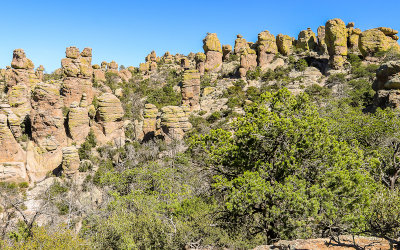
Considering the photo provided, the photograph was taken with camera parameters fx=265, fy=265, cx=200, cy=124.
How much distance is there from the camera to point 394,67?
107 feet

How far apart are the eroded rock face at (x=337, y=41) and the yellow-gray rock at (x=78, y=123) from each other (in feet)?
168

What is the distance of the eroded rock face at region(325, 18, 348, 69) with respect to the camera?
184 feet

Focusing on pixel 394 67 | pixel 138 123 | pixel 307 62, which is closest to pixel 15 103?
pixel 138 123

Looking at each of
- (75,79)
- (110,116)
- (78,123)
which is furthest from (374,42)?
(75,79)

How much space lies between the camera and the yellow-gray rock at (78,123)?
1668 inches

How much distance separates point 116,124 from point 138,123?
24.8 feet

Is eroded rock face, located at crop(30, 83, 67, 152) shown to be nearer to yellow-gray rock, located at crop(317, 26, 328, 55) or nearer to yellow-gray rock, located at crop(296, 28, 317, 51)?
yellow-gray rock, located at crop(317, 26, 328, 55)

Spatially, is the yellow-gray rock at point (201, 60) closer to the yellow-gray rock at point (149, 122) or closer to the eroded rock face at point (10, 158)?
the yellow-gray rock at point (149, 122)

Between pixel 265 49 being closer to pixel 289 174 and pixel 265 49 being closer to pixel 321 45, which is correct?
pixel 321 45

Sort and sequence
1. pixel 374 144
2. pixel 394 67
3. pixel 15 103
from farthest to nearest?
1. pixel 15 103
2. pixel 394 67
3. pixel 374 144

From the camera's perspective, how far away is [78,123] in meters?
42.7

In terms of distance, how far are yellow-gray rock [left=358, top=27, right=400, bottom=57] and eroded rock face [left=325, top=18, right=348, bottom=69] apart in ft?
13.8

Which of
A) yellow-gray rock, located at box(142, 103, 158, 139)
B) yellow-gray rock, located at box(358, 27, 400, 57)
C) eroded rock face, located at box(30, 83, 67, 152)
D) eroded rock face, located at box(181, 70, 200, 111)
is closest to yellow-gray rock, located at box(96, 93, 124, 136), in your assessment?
yellow-gray rock, located at box(142, 103, 158, 139)

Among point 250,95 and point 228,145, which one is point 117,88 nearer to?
point 250,95
